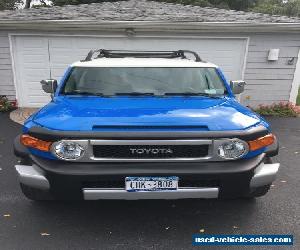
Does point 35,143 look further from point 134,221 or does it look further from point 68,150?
point 134,221

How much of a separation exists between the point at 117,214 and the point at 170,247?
825 millimetres

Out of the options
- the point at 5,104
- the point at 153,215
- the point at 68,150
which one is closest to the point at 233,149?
the point at 153,215

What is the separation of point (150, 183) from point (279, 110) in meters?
8.28

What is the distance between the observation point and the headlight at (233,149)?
3.02m

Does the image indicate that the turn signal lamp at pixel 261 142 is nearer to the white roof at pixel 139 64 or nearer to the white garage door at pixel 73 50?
the white roof at pixel 139 64

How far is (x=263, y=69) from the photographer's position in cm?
1009

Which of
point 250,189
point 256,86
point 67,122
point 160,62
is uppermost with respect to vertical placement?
point 160,62

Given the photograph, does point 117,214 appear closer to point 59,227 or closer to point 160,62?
point 59,227

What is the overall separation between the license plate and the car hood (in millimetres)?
478

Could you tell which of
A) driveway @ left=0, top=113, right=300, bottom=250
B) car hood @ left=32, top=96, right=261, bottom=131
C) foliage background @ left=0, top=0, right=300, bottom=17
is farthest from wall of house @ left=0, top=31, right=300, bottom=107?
foliage background @ left=0, top=0, right=300, bottom=17

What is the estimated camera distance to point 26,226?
347 cm

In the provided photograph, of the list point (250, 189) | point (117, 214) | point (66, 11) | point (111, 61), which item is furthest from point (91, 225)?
point (66, 11)


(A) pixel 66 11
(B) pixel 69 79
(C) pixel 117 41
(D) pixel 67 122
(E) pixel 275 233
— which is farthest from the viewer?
(A) pixel 66 11

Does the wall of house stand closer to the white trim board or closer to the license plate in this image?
the white trim board
